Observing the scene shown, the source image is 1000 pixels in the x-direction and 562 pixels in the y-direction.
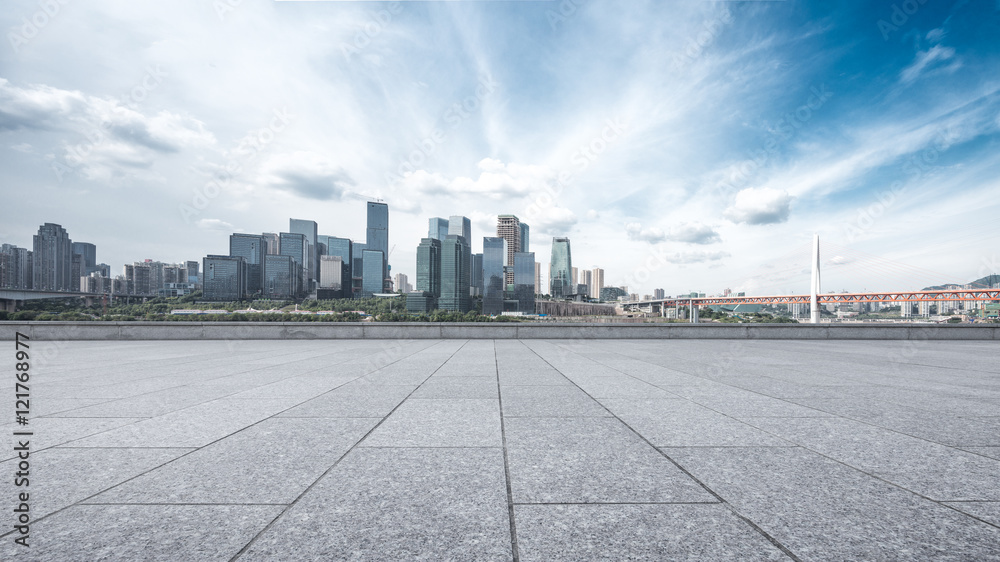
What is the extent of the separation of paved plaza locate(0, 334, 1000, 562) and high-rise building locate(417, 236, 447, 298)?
167760mm

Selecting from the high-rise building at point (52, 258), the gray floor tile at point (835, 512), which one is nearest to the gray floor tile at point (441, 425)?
the gray floor tile at point (835, 512)

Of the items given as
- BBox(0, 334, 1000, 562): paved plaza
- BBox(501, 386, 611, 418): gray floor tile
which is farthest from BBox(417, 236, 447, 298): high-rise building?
BBox(0, 334, 1000, 562): paved plaza

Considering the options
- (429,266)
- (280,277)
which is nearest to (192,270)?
(280,277)

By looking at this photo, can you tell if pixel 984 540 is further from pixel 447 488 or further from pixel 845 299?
pixel 845 299

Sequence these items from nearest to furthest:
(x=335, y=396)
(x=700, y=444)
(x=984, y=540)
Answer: (x=984, y=540) → (x=700, y=444) → (x=335, y=396)

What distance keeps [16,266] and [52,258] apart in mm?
14612

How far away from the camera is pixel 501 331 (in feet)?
66.4

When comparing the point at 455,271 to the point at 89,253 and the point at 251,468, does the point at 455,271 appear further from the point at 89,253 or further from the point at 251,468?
the point at 251,468

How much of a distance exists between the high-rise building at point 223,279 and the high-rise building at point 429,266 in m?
64.5

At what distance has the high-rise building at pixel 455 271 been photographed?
162500 millimetres

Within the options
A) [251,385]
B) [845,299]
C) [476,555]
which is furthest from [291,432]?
[845,299]

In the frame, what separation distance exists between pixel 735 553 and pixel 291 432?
4.52 meters

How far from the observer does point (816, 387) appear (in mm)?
7785

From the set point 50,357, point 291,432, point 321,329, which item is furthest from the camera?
point 321,329
